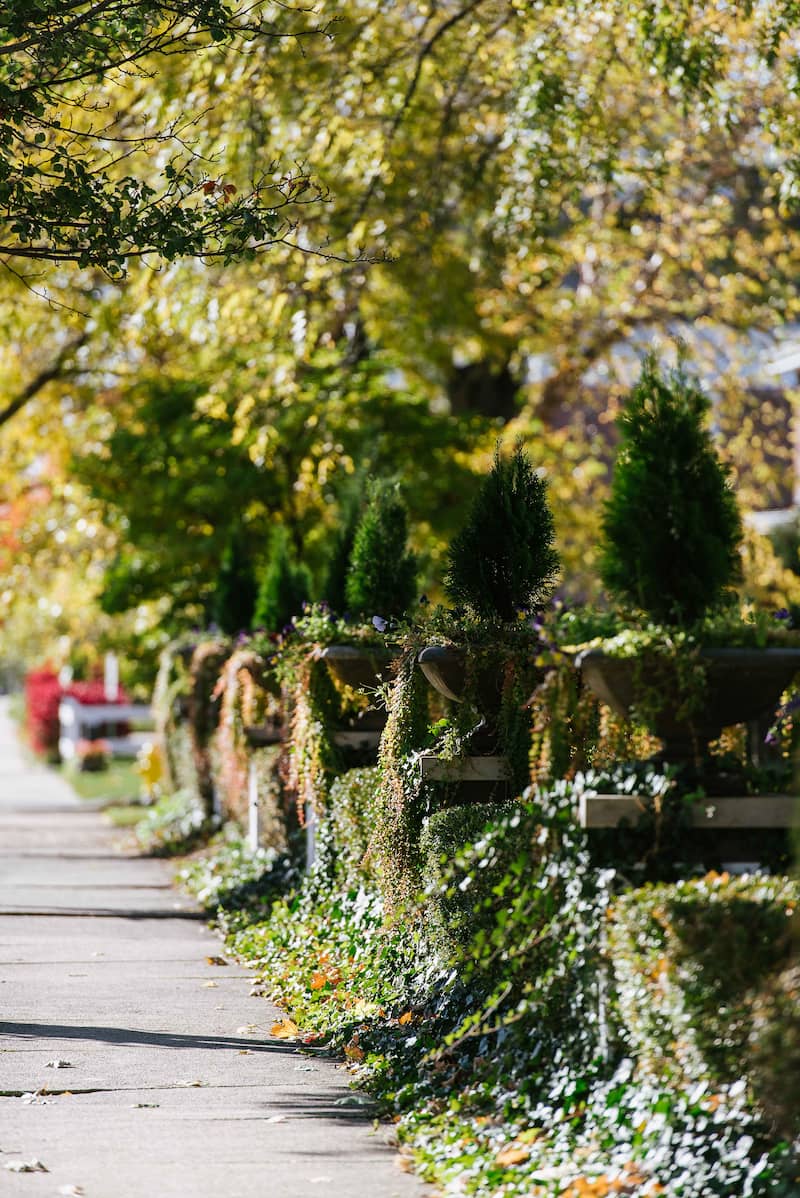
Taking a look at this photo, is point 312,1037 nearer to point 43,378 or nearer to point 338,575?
point 338,575

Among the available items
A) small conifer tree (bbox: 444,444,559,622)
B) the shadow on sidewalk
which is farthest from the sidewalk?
small conifer tree (bbox: 444,444,559,622)

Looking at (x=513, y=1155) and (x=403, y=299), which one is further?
(x=403, y=299)

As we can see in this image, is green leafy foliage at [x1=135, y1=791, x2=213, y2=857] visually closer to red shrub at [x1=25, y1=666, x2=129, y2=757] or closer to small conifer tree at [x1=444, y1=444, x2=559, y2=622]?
small conifer tree at [x1=444, y1=444, x2=559, y2=622]

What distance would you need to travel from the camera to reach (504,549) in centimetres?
852

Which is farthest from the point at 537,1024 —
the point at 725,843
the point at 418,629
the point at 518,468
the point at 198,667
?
the point at 198,667

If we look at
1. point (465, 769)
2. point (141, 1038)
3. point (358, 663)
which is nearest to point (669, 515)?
point (465, 769)

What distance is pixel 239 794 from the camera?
14188 millimetres

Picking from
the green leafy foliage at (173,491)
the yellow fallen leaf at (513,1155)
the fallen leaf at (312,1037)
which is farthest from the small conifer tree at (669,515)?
the green leafy foliage at (173,491)

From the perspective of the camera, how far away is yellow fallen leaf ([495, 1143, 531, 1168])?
543 centimetres

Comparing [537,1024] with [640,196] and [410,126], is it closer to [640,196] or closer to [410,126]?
[410,126]

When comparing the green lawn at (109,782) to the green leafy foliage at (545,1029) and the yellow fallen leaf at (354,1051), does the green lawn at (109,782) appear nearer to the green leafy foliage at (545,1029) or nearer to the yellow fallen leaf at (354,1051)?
the yellow fallen leaf at (354,1051)

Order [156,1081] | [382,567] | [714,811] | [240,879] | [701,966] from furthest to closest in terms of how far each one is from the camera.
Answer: [240,879], [382,567], [156,1081], [714,811], [701,966]

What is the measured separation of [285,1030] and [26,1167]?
248 centimetres

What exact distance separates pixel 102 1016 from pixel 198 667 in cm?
789
